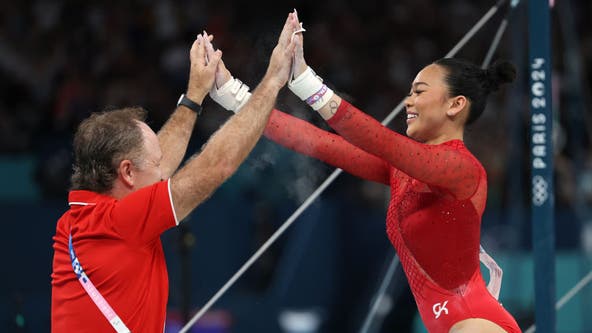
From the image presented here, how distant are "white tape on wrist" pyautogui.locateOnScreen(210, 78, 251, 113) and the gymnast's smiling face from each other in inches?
25.3

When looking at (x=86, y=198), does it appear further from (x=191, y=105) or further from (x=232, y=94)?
(x=232, y=94)

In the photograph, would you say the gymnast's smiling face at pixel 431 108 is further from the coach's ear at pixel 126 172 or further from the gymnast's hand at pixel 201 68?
the coach's ear at pixel 126 172

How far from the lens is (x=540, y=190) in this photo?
4188 millimetres

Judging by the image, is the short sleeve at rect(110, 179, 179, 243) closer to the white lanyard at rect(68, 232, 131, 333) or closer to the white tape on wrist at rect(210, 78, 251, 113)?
the white lanyard at rect(68, 232, 131, 333)

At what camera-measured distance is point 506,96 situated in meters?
8.95

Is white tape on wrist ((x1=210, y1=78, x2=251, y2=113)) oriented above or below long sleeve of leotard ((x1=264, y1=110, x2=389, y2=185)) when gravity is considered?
above

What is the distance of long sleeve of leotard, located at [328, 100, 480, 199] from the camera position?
335 cm

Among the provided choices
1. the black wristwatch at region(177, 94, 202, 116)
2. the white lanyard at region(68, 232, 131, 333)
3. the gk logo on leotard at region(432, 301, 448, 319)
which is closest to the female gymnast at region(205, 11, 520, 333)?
the gk logo on leotard at region(432, 301, 448, 319)

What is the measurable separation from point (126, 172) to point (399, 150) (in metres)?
0.93

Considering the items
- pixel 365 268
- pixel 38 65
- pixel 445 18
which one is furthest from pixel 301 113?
pixel 445 18

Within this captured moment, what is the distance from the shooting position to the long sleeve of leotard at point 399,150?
3.35m

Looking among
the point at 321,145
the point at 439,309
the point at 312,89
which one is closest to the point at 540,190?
the point at 439,309

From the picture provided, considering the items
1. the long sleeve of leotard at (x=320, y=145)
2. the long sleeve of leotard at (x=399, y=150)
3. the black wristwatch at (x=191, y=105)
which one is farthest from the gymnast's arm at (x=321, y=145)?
the long sleeve of leotard at (x=399, y=150)

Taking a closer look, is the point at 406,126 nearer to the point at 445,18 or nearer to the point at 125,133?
the point at 125,133
